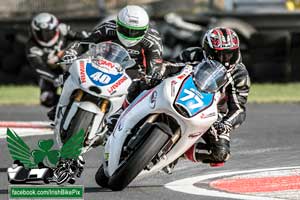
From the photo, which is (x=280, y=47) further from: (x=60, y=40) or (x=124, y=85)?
(x=124, y=85)

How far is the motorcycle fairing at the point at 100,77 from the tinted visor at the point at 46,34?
5565 mm

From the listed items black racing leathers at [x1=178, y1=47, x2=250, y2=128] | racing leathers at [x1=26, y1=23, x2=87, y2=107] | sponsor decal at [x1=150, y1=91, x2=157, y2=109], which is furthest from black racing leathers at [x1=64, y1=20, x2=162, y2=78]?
racing leathers at [x1=26, y1=23, x2=87, y2=107]

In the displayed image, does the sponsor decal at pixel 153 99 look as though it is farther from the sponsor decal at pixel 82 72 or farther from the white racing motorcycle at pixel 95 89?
the sponsor decal at pixel 82 72

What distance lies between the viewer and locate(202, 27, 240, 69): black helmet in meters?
8.92

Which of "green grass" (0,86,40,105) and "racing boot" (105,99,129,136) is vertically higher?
"racing boot" (105,99,129,136)

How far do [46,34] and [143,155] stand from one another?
7.40 m

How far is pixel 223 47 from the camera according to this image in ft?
29.2

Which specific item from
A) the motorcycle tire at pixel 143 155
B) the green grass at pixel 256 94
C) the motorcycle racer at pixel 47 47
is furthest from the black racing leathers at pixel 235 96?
the green grass at pixel 256 94

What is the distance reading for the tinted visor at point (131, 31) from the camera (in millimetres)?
10398

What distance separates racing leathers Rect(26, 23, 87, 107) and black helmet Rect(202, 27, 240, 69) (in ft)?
19.2

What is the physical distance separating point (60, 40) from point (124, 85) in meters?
5.74

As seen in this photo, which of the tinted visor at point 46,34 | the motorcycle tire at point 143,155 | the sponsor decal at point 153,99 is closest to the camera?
the motorcycle tire at point 143,155

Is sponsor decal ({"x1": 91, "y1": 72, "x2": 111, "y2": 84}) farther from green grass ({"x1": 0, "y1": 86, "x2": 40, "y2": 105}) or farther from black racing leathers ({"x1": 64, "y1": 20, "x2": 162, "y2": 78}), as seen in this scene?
green grass ({"x1": 0, "y1": 86, "x2": 40, "y2": 105})

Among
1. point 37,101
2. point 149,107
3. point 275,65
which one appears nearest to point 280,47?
point 275,65
